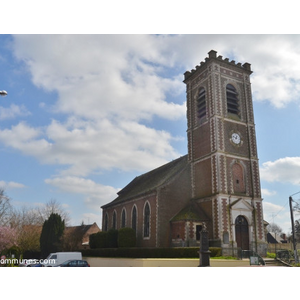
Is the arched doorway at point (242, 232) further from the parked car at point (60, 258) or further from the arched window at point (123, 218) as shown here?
the arched window at point (123, 218)

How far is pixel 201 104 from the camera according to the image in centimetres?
3694

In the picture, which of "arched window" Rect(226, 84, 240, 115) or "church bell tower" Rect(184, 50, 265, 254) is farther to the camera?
"arched window" Rect(226, 84, 240, 115)

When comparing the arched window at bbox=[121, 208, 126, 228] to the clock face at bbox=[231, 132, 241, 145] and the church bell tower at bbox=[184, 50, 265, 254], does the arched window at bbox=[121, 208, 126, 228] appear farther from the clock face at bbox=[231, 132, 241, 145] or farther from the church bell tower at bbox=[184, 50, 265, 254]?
the clock face at bbox=[231, 132, 241, 145]

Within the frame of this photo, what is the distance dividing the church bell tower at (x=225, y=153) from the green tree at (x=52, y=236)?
1525cm

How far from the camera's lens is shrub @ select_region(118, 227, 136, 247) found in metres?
33.8

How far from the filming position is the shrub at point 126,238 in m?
33.8

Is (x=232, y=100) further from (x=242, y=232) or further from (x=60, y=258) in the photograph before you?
(x=60, y=258)

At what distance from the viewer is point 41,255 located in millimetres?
33906

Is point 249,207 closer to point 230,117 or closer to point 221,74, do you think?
point 230,117

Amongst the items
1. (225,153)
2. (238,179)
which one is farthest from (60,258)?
(238,179)

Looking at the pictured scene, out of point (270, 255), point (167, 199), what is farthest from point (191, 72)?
point (270, 255)

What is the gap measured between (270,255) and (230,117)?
47.1 ft

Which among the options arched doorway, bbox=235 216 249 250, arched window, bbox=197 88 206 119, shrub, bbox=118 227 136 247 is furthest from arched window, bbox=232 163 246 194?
shrub, bbox=118 227 136 247

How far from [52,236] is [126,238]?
8.10 m
